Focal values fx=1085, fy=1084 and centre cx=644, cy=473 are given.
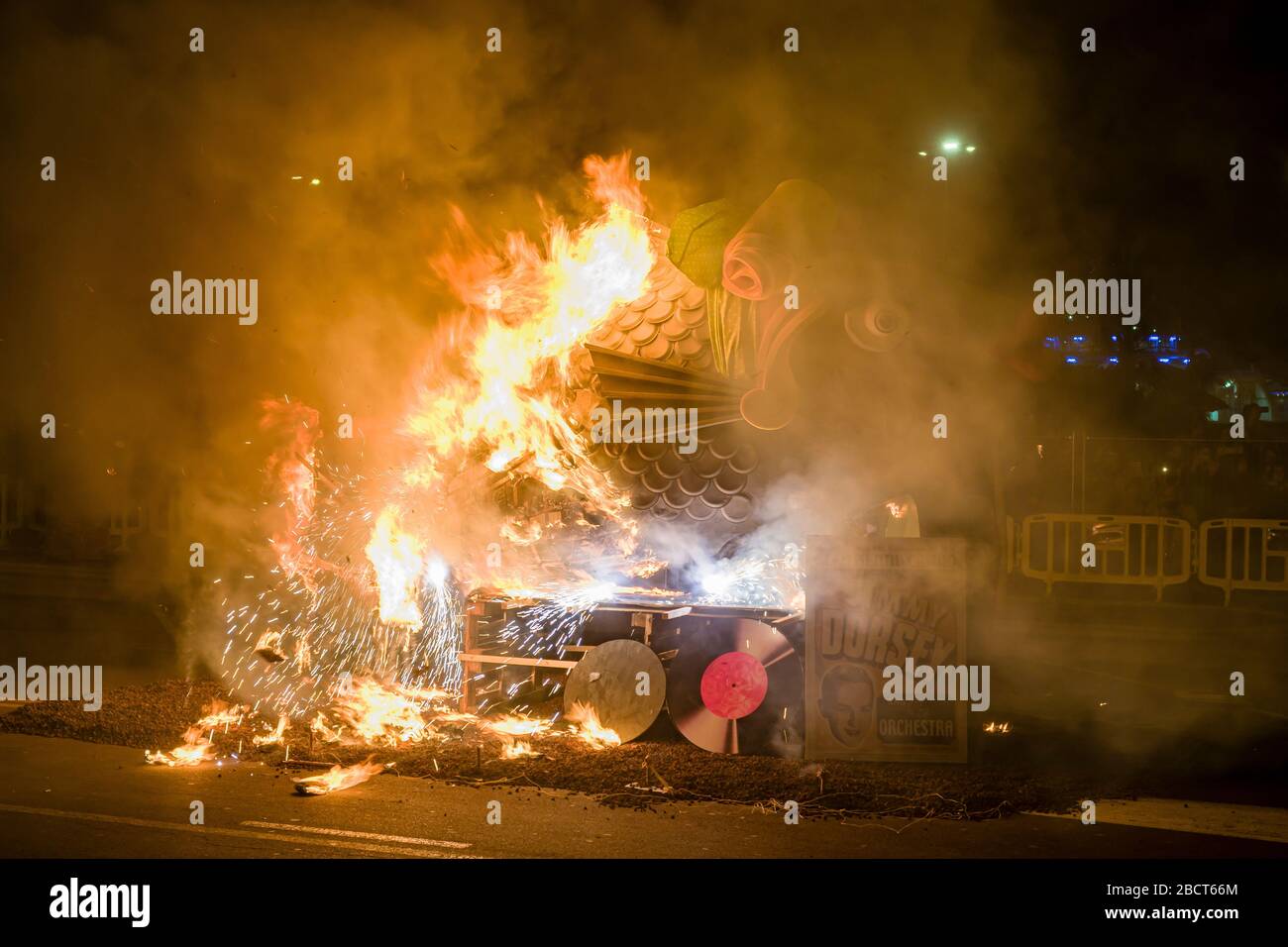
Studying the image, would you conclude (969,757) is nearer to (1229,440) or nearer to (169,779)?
(169,779)

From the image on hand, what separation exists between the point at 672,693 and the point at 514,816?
64.3 inches

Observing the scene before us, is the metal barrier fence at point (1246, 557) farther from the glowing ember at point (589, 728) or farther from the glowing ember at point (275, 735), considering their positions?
the glowing ember at point (275, 735)

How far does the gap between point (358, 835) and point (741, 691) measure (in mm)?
2535

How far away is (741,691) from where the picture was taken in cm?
668

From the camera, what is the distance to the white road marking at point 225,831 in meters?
4.87

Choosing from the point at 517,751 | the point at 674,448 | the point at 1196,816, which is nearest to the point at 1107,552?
the point at 674,448

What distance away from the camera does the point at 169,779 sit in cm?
603

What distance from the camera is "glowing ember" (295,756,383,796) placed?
A: 5742 millimetres

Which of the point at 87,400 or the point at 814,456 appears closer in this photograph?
the point at 814,456

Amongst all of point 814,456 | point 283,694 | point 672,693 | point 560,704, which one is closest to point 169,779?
point 283,694

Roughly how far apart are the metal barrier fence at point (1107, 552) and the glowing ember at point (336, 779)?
32.4 feet

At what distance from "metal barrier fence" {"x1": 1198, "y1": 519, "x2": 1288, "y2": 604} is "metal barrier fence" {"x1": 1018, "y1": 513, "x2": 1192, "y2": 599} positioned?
32cm

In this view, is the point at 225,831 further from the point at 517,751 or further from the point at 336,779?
the point at 517,751

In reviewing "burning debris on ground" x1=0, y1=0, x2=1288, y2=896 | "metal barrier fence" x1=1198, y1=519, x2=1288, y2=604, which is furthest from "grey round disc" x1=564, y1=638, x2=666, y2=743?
"metal barrier fence" x1=1198, y1=519, x2=1288, y2=604
